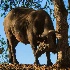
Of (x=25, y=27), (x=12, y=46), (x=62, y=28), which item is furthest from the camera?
(x=12, y=46)

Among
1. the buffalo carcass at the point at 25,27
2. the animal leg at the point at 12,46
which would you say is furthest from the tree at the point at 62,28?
the animal leg at the point at 12,46

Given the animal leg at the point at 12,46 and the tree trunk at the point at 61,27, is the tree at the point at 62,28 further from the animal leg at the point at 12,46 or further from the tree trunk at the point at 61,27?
the animal leg at the point at 12,46

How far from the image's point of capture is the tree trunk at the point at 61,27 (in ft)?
33.9

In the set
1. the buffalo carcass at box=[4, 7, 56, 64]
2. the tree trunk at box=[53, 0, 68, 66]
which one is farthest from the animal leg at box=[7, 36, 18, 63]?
the tree trunk at box=[53, 0, 68, 66]

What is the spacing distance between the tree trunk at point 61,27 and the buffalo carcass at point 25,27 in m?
0.38

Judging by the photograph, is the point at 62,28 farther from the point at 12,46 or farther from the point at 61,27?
the point at 12,46

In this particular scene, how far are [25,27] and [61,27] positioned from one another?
6.18ft

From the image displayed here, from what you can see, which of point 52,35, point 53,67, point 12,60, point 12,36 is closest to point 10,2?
point 12,36

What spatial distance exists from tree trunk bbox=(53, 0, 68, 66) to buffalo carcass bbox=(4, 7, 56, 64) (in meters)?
0.38

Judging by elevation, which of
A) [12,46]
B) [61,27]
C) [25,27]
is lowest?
[12,46]

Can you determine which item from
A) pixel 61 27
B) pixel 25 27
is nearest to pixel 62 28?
pixel 61 27

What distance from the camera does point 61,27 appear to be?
415 inches

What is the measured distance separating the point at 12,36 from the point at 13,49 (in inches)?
20.8

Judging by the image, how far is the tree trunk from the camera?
10.3 metres
